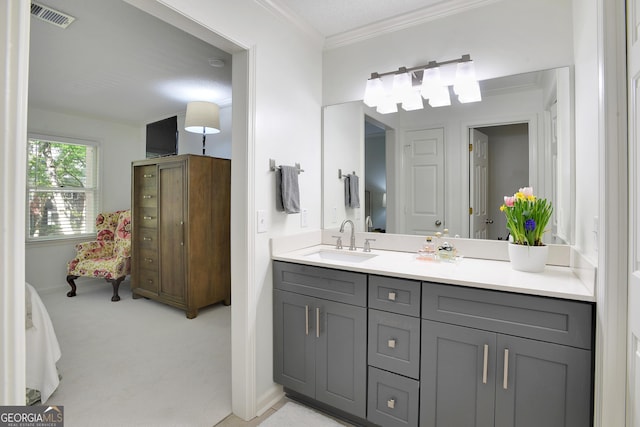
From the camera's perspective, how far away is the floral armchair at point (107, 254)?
13.1ft

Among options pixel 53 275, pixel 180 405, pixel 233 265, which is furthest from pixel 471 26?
pixel 53 275

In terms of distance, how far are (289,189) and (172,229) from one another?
82.4 inches

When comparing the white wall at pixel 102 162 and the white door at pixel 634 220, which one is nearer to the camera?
the white door at pixel 634 220

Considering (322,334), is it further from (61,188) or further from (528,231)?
(61,188)

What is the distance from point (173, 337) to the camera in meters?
2.93

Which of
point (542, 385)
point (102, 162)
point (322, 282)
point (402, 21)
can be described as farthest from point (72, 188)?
point (542, 385)

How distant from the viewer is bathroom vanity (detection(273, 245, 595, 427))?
4.00ft

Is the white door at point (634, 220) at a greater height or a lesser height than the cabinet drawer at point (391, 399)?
greater

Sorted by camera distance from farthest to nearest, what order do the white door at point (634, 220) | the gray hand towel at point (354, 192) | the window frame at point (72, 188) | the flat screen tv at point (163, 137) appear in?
1. the flat screen tv at point (163, 137)
2. the window frame at point (72, 188)
3. the gray hand towel at point (354, 192)
4. the white door at point (634, 220)

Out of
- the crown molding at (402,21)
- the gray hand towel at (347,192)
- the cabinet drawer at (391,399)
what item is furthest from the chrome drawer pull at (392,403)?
the crown molding at (402,21)

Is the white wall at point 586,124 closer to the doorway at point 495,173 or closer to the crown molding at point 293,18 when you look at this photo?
the doorway at point 495,173

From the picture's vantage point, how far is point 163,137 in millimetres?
4836

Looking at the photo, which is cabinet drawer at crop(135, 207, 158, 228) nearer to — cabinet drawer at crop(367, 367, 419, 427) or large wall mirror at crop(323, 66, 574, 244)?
large wall mirror at crop(323, 66, 574, 244)

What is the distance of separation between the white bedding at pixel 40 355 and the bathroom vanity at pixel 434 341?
1.45 metres
